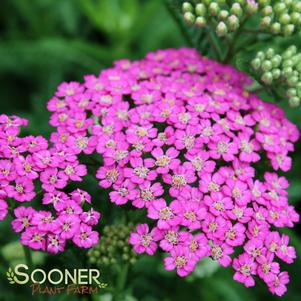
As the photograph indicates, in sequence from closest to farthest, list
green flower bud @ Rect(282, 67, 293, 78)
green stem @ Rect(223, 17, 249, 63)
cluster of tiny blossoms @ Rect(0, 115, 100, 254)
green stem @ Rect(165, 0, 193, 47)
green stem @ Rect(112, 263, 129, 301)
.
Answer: cluster of tiny blossoms @ Rect(0, 115, 100, 254) → green flower bud @ Rect(282, 67, 293, 78) → green stem @ Rect(112, 263, 129, 301) → green stem @ Rect(223, 17, 249, 63) → green stem @ Rect(165, 0, 193, 47)

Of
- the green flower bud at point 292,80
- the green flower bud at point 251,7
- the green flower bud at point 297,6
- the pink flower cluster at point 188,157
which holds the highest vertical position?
the green flower bud at point 297,6

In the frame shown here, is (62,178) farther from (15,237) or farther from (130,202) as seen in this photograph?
(15,237)

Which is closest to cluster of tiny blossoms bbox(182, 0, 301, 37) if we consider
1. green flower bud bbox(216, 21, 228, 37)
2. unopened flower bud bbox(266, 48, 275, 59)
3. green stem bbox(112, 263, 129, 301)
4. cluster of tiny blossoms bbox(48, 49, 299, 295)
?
green flower bud bbox(216, 21, 228, 37)

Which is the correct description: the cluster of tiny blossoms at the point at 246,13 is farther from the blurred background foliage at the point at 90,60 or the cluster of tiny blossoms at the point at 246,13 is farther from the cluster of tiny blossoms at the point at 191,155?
the cluster of tiny blossoms at the point at 191,155

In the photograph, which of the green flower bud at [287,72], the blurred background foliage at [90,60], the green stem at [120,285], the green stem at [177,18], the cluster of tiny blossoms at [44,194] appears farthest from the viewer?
the blurred background foliage at [90,60]

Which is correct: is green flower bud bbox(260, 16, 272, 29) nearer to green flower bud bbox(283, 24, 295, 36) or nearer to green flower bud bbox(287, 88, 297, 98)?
green flower bud bbox(283, 24, 295, 36)

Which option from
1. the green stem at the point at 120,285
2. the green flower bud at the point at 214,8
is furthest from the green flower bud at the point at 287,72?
the green stem at the point at 120,285

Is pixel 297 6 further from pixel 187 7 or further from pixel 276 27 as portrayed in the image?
pixel 187 7

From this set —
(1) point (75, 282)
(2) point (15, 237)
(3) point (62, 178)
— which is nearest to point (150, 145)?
(3) point (62, 178)
